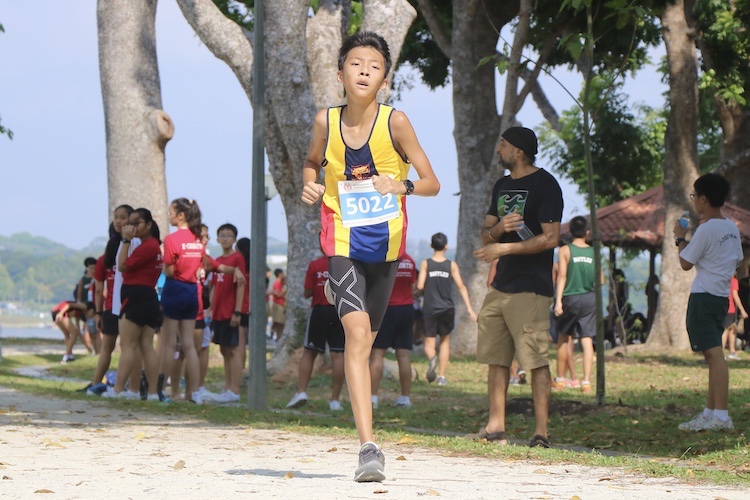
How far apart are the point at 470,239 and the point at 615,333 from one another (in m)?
4.94

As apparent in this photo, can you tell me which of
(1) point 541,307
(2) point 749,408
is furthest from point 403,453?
(2) point 749,408

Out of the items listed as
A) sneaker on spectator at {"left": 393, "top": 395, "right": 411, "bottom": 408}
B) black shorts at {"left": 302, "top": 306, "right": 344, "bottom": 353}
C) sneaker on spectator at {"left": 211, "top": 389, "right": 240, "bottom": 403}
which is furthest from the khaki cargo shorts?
sneaker on spectator at {"left": 211, "top": 389, "right": 240, "bottom": 403}

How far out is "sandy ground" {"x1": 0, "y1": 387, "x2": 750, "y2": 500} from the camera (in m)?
6.11

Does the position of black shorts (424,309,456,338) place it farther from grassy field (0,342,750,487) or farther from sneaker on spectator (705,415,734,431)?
sneaker on spectator (705,415,734,431)

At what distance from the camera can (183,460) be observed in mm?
7605

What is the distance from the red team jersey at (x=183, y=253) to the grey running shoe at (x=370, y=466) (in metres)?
6.82

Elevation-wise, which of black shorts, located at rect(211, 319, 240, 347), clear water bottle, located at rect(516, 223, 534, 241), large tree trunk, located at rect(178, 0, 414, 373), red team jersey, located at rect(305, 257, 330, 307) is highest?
large tree trunk, located at rect(178, 0, 414, 373)

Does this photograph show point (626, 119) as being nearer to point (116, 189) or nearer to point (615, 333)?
point (615, 333)

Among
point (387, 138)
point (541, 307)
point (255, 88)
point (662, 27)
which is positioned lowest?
point (541, 307)

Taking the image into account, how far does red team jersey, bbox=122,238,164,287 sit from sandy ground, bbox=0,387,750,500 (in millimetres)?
2696

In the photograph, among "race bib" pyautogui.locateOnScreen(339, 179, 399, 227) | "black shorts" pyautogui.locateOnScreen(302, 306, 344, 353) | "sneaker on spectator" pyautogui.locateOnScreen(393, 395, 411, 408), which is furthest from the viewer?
"sneaker on spectator" pyautogui.locateOnScreen(393, 395, 411, 408)

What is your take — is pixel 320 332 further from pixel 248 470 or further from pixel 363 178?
pixel 363 178

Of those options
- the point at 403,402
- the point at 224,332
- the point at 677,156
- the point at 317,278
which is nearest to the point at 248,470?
the point at 317,278

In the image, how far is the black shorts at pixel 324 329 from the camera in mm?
12828
